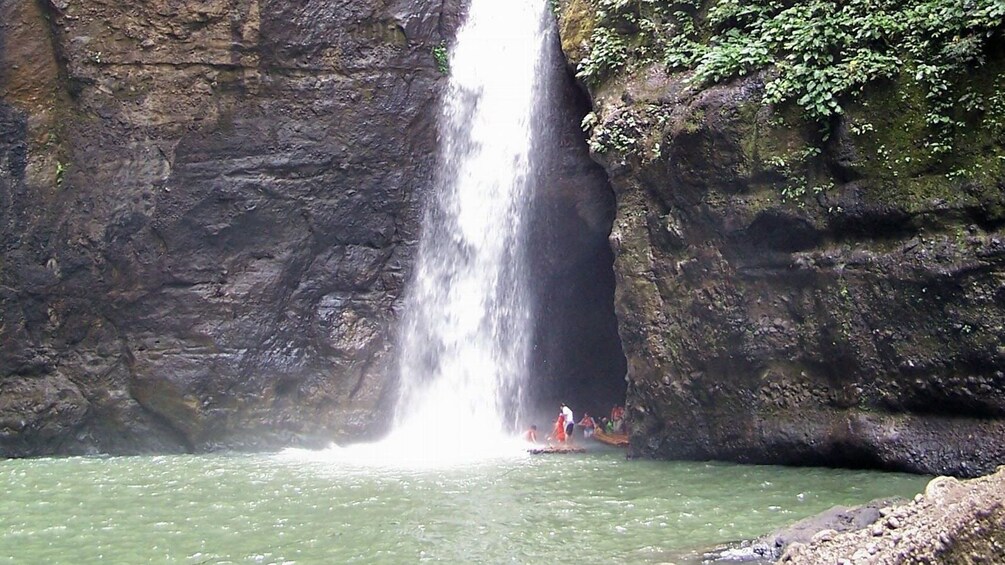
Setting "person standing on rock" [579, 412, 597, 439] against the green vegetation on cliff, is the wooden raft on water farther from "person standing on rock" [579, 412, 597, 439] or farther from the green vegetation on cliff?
the green vegetation on cliff

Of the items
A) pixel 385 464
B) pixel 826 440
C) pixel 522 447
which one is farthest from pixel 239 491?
pixel 826 440

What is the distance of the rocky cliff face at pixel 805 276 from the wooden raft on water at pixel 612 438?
175cm

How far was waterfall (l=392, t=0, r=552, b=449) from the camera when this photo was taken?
51.6 ft

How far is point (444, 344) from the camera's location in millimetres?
15945

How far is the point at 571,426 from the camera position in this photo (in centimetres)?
1434

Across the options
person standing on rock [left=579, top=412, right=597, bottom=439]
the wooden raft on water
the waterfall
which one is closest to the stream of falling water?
the waterfall

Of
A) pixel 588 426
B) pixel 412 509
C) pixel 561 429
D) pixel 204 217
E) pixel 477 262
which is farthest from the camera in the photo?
pixel 477 262

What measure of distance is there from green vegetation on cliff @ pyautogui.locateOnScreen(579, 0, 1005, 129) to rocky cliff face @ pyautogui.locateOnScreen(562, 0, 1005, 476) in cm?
23

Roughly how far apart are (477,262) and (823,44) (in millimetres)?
6936

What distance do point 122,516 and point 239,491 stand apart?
153 centimetres

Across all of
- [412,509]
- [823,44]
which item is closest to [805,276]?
[823,44]

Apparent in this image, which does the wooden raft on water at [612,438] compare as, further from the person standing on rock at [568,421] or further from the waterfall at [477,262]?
the waterfall at [477,262]

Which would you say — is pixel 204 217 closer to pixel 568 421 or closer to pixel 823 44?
pixel 568 421

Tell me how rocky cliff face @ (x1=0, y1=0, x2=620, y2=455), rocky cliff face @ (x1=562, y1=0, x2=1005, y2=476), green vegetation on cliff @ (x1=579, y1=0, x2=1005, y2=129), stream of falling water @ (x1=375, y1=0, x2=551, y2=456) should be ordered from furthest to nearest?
stream of falling water @ (x1=375, y1=0, x2=551, y2=456) < rocky cliff face @ (x1=0, y1=0, x2=620, y2=455) < green vegetation on cliff @ (x1=579, y1=0, x2=1005, y2=129) < rocky cliff face @ (x1=562, y1=0, x2=1005, y2=476)
